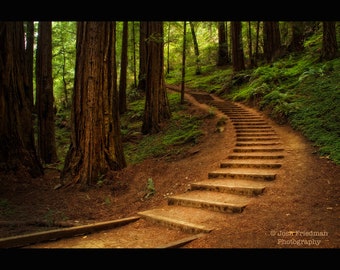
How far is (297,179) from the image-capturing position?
6.78 m

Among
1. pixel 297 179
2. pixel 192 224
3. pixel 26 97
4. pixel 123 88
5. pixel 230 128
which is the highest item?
pixel 123 88

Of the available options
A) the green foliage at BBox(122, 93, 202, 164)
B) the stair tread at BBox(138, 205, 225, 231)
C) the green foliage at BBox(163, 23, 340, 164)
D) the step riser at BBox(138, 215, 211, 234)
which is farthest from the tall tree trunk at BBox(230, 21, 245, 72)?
the step riser at BBox(138, 215, 211, 234)

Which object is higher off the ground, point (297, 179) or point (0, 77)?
point (0, 77)

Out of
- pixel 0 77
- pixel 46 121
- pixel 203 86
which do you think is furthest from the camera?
pixel 203 86

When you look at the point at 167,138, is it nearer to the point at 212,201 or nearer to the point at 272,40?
the point at 212,201

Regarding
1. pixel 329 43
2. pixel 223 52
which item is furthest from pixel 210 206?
pixel 223 52

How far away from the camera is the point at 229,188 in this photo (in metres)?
6.76

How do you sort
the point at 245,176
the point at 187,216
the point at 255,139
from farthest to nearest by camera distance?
the point at 255,139 → the point at 245,176 → the point at 187,216

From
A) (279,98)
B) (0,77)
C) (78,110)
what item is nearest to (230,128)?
(279,98)

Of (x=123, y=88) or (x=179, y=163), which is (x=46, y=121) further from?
(x=123, y=88)

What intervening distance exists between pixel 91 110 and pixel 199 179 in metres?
3.26

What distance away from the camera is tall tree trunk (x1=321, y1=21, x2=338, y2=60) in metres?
13.7

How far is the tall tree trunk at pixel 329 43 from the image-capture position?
1372 cm
